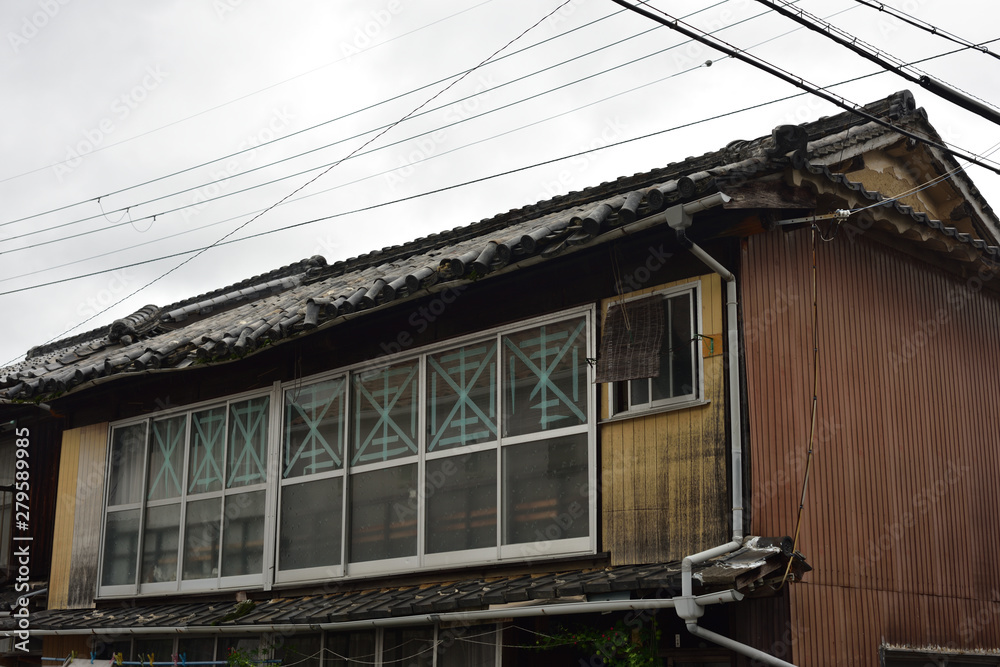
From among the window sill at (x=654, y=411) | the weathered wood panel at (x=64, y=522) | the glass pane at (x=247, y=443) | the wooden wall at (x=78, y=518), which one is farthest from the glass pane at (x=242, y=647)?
the window sill at (x=654, y=411)

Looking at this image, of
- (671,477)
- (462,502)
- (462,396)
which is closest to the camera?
(671,477)

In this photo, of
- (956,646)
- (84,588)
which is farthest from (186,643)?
(956,646)

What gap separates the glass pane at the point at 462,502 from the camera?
10430 mm

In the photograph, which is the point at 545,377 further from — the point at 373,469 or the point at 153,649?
the point at 153,649

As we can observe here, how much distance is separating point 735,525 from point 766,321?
1888 millimetres

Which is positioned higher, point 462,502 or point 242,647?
point 462,502

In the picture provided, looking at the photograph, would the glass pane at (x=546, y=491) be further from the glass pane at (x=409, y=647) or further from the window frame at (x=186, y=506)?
the window frame at (x=186, y=506)

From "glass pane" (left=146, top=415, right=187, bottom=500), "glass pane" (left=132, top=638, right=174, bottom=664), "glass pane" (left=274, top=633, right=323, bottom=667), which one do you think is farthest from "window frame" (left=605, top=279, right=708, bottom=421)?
"glass pane" (left=132, top=638, right=174, bottom=664)

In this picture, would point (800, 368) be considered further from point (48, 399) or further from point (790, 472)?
point (48, 399)

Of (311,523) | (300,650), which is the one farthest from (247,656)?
(311,523)

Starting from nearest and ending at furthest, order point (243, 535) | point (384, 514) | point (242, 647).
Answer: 1. point (384, 514)
2. point (242, 647)
3. point (243, 535)

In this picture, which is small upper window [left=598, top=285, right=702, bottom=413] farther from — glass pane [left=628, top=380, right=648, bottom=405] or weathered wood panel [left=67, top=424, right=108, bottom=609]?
weathered wood panel [left=67, top=424, right=108, bottom=609]

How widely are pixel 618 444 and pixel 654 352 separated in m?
0.95

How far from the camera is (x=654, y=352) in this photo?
9250 mm
